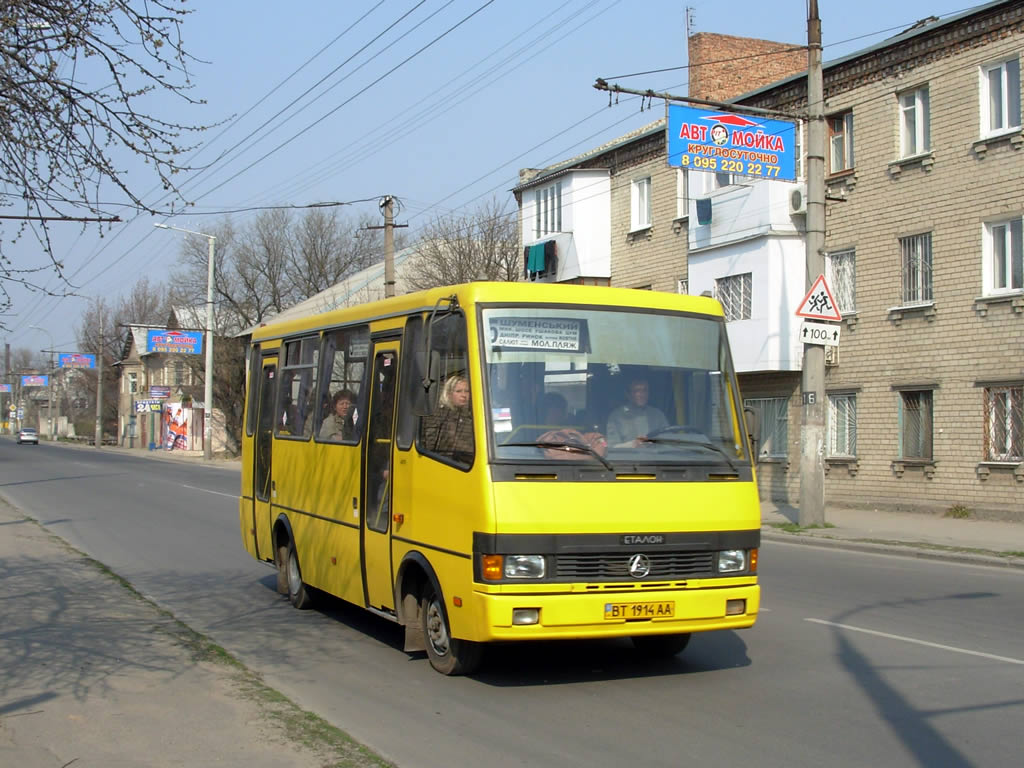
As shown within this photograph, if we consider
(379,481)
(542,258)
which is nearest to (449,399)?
(379,481)

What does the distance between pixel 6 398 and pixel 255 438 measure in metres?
186

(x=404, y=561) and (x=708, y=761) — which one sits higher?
(x=404, y=561)

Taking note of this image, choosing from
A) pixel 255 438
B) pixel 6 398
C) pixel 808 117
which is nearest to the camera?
pixel 255 438

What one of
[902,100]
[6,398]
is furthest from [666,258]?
[6,398]

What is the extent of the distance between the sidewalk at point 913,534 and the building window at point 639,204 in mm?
11672

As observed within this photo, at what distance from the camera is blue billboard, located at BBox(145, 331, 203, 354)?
183 ft

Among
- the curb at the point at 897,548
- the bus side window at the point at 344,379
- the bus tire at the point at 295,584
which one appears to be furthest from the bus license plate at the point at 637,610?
the curb at the point at 897,548

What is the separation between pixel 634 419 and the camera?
25.2 feet

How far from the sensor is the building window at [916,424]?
23.5m

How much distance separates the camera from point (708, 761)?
5777 millimetres

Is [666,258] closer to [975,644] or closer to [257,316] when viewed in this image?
[975,644]

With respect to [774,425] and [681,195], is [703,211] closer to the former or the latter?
[681,195]

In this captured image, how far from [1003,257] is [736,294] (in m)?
7.27

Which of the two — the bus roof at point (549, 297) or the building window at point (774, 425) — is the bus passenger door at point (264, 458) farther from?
the building window at point (774, 425)
